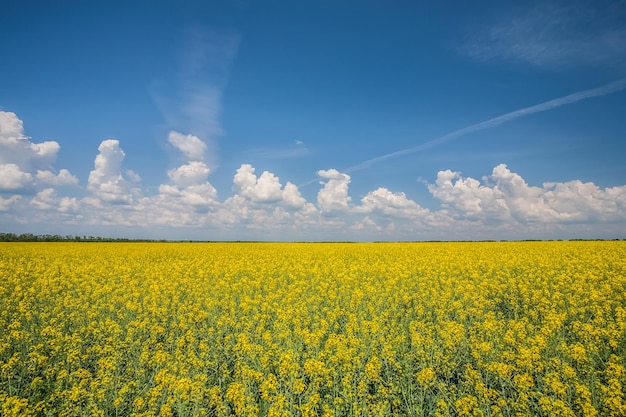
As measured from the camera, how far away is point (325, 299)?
433 inches

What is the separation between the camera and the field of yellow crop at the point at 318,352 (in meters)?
5.09

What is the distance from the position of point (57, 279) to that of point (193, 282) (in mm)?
5652

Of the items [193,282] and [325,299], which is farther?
[193,282]

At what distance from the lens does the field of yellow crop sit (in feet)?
16.7

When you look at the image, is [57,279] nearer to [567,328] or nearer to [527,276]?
[567,328]

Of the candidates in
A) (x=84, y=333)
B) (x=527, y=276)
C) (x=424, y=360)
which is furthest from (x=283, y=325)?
(x=527, y=276)

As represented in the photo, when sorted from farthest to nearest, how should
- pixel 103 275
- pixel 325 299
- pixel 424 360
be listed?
1. pixel 103 275
2. pixel 325 299
3. pixel 424 360

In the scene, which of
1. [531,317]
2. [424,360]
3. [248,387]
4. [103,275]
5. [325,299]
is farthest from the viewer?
[103,275]

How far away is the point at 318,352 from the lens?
684 cm

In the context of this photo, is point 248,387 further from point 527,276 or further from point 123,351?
point 527,276

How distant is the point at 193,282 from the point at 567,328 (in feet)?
39.3

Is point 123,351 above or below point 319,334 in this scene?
below

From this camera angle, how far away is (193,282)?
13.4 m

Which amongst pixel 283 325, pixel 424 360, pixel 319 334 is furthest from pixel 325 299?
pixel 424 360
